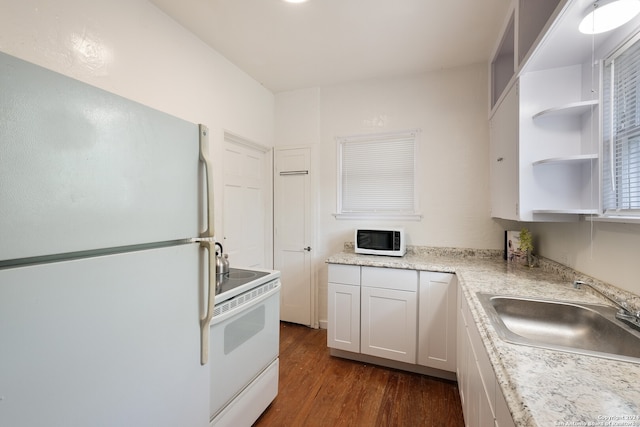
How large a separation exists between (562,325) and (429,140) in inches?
73.7

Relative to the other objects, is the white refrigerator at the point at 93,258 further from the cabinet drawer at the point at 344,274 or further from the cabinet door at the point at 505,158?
the cabinet door at the point at 505,158

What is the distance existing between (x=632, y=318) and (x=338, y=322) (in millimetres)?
1838

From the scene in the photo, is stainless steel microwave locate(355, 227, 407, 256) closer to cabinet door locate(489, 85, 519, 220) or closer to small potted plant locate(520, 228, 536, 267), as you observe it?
cabinet door locate(489, 85, 519, 220)

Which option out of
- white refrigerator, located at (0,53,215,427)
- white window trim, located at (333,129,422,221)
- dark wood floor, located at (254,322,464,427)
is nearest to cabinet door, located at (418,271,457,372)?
dark wood floor, located at (254,322,464,427)

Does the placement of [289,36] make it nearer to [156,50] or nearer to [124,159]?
[156,50]

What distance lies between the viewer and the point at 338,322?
2459mm

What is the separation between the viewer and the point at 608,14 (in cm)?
114

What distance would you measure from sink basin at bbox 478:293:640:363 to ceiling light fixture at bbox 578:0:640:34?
1.25 m

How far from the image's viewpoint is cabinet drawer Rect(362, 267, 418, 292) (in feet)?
7.24

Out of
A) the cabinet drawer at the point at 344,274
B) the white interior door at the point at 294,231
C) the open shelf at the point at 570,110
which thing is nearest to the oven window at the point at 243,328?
the cabinet drawer at the point at 344,274

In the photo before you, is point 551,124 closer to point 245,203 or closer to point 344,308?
point 344,308

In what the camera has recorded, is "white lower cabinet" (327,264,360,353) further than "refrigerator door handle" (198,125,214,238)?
Yes

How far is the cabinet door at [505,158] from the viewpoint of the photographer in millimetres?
1719

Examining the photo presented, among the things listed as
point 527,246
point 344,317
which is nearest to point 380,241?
point 344,317
